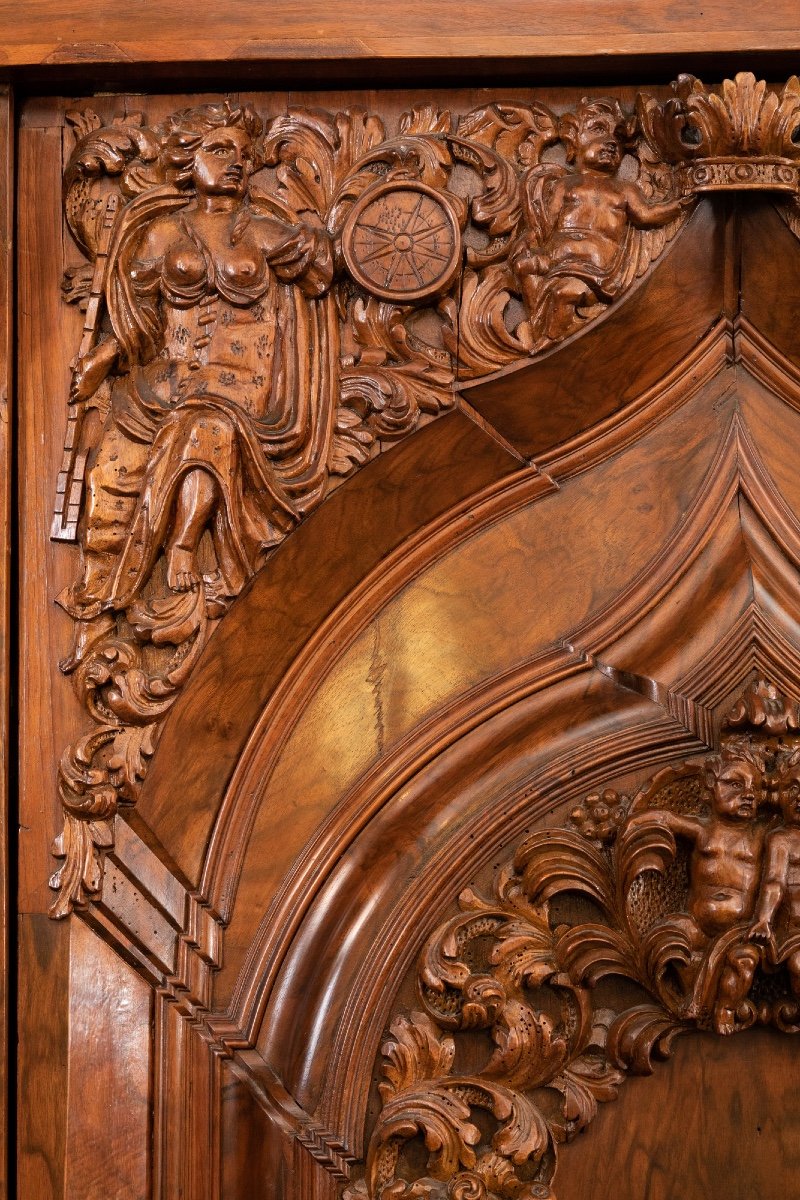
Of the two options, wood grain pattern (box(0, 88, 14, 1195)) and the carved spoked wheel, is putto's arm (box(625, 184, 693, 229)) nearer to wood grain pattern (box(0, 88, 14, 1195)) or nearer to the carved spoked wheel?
the carved spoked wheel

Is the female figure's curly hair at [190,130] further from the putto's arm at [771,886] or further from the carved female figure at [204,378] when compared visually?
the putto's arm at [771,886]

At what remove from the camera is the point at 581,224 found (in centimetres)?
145

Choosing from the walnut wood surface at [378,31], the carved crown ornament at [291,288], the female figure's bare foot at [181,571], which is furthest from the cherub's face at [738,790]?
the walnut wood surface at [378,31]

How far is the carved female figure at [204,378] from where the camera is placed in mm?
1425

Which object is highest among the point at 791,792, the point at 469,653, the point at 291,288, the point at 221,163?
the point at 221,163

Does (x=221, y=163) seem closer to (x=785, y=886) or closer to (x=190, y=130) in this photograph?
(x=190, y=130)

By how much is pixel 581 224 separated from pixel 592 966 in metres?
0.76

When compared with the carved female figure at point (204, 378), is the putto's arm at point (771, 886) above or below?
below

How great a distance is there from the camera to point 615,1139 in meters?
1.49

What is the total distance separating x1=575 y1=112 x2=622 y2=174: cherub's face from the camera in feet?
4.77

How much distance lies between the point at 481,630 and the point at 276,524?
0.84 feet

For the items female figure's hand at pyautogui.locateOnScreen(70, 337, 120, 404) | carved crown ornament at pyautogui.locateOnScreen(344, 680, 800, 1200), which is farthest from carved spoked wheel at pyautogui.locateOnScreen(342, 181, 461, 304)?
carved crown ornament at pyautogui.locateOnScreen(344, 680, 800, 1200)

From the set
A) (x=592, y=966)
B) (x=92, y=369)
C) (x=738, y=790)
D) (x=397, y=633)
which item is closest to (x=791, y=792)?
(x=738, y=790)

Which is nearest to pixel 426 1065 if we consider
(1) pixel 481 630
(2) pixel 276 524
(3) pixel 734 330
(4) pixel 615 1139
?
(4) pixel 615 1139
